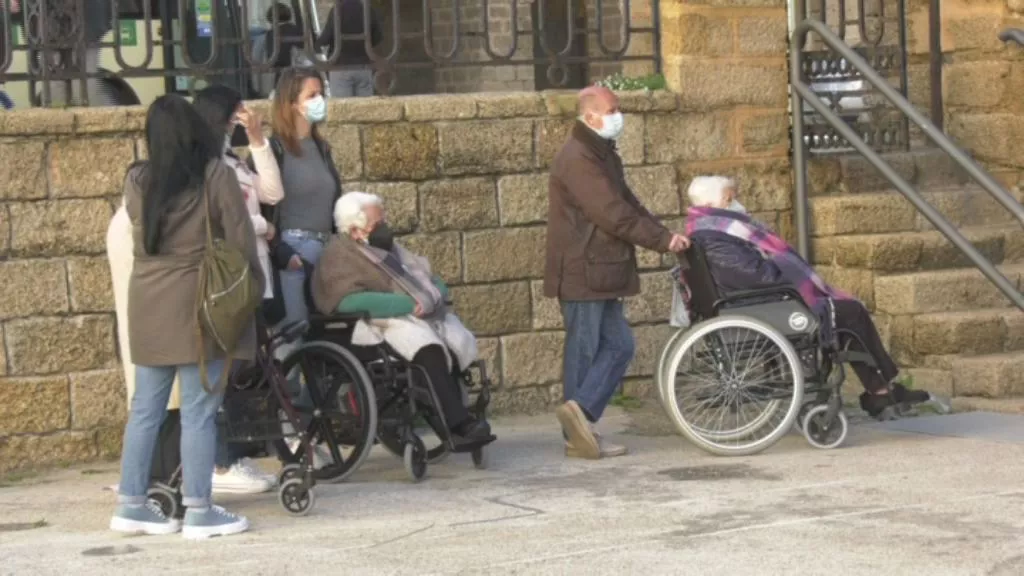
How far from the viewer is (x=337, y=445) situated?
8172mm

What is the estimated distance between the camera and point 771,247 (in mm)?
8906

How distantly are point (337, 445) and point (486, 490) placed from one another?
621 millimetres

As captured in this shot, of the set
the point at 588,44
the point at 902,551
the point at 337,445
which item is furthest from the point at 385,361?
the point at 588,44

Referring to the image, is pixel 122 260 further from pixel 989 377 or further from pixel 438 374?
pixel 989 377

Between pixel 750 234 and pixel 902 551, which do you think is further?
pixel 750 234

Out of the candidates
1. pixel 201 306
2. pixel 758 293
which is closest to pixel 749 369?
pixel 758 293

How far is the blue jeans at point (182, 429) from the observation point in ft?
23.5

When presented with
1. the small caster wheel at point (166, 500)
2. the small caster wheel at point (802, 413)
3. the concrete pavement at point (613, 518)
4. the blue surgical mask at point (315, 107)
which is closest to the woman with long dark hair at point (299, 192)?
the blue surgical mask at point (315, 107)

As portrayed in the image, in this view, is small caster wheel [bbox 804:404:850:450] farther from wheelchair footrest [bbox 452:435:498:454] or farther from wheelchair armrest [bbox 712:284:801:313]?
wheelchair footrest [bbox 452:435:498:454]

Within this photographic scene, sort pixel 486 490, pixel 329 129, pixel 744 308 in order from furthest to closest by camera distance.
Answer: pixel 329 129
pixel 744 308
pixel 486 490

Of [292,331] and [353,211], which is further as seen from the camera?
[353,211]

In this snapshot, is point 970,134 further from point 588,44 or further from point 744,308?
point 744,308

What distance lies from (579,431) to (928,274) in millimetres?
2541

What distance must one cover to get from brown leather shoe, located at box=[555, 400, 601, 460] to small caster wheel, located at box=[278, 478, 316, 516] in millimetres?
1555
